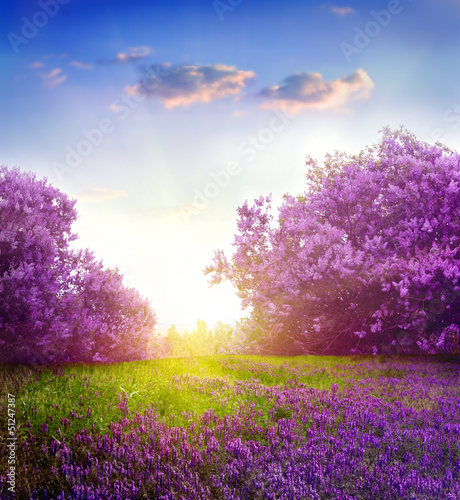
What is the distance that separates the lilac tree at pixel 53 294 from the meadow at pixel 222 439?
20.9 feet

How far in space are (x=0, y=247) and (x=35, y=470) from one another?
12008 millimetres

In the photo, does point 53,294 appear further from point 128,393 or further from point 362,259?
point 362,259

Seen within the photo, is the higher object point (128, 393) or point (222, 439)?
point (128, 393)

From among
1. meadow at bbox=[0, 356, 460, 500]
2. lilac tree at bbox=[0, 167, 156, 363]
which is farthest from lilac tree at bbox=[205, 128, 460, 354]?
meadow at bbox=[0, 356, 460, 500]

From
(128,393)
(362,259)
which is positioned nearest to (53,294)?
(128,393)

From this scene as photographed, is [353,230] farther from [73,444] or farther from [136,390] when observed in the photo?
[73,444]

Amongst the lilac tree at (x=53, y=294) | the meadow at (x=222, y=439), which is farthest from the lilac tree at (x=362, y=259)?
the meadow at (x=222, y=439)

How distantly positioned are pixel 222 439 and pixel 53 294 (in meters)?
12.5

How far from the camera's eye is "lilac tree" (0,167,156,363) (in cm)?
1478

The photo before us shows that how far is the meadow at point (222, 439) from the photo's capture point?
4883 mm

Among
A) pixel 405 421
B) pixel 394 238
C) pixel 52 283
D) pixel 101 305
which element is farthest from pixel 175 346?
pixel 405 421

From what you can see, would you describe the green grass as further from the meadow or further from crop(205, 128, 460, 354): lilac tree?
crop(205, 128, 460, 354): lilac tree

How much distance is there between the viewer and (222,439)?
602 centimetres

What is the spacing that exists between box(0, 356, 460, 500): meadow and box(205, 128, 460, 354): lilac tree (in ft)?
23.8
